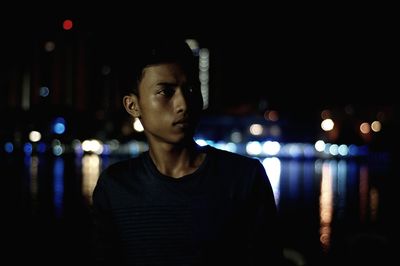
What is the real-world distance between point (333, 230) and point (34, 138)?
10712cm

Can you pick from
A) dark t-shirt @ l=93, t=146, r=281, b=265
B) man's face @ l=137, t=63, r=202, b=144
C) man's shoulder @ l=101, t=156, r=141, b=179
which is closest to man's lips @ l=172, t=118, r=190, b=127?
man's face @ l=137, t=63, r=202, b=144

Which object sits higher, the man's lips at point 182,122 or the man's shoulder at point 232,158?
the man's lips at point 182,122

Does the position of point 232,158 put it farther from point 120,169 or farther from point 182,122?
point 120,169

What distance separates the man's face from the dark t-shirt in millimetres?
166

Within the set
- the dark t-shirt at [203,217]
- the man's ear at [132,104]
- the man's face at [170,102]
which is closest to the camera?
the dark t-shirt at [203,217]

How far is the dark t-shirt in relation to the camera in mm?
2275

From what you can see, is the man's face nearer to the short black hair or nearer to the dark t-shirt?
the short black hair

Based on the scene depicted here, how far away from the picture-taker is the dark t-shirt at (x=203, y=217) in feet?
7.47

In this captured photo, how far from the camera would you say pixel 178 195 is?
2322 millimetres

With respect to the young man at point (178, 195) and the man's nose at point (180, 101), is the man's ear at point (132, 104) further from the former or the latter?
the man's nose at point (180, 101)

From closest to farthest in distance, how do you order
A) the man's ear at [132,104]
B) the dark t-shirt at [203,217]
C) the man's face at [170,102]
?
the dark t-shirt at [203,217] < the man's face at [170,102] < the man's ear at [132,104]

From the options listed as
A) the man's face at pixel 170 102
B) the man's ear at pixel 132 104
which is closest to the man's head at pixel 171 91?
the man's face at pixel 170 102

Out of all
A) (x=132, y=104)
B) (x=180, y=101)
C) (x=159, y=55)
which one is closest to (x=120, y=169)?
(x=132, y=104)

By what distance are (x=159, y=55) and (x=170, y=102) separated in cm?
20
